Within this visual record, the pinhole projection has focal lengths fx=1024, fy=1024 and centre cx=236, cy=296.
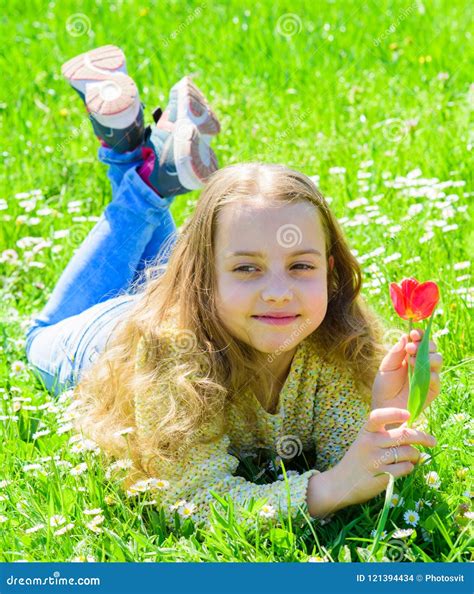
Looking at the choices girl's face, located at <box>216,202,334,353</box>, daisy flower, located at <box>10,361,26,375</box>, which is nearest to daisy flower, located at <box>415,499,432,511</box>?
girl's face, located at <box>216,202,334,353</box>

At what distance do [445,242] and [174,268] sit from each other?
1.06m

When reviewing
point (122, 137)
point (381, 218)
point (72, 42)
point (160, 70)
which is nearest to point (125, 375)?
point (122, 137)

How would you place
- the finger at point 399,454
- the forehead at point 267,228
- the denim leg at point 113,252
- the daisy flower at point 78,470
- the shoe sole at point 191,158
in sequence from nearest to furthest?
1. the finger at point 399,454
2. the forehead at point 267,228
3. the daisy flower at point 78,470
4. the shoe sole at point 191,158
5. the denim leg at point 113,252

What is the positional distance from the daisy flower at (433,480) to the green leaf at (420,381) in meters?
0.24

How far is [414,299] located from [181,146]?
1.06m

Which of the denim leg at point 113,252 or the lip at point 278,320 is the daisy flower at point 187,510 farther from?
the denim leg at point 113,252

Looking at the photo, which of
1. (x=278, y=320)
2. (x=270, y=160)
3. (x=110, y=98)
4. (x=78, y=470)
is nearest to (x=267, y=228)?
(x=278, y=320)

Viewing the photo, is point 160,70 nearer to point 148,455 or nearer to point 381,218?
point 381,218

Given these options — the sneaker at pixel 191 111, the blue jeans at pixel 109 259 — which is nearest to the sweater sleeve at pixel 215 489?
the blue jeans at pixel 109 259

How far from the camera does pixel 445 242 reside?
2801mm

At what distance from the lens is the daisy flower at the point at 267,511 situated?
1.74 metres

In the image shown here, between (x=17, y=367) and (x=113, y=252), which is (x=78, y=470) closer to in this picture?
(x=17, y=367)

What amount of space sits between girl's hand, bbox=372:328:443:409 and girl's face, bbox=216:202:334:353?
158 millimetres

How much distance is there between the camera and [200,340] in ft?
6.32
